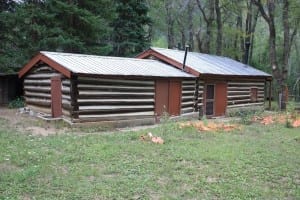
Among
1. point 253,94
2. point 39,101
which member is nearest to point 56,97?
point 39,101

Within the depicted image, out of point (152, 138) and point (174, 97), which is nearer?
point (152, 138)

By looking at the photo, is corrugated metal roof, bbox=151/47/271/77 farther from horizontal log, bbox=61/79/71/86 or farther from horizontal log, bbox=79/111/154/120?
horizontal log, bbox=61/79/71/86

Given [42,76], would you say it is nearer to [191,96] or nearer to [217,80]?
[191,96]

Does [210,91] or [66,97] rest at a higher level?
[66,97]

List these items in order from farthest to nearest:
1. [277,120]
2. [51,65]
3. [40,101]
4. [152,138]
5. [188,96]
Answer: [188,96] < [40,101] < [277,120] < [51,65] < [152,138]

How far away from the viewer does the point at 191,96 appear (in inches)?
826

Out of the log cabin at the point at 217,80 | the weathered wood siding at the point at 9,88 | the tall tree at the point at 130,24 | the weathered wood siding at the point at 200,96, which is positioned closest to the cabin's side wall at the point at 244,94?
the log cabin at the point at 217,80

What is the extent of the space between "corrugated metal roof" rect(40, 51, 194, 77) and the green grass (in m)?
3.69

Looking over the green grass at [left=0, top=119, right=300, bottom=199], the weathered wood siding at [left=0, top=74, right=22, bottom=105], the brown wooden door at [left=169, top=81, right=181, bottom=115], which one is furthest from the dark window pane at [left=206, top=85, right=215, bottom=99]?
the weathered wood siding at [left=0, top=74, right=22, bottom=105]

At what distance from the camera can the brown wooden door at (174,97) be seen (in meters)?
19.4

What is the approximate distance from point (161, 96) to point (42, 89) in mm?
5463

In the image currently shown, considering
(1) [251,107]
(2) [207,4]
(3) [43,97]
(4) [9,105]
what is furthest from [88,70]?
(2) [207,4]

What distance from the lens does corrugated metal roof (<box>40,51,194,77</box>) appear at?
51.6 ft

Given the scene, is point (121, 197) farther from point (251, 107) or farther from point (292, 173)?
point (251, 107)
